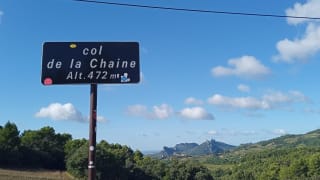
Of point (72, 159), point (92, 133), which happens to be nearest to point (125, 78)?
point (92, 133)

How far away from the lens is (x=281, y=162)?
149250mm

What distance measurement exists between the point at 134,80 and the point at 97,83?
2.09 ft

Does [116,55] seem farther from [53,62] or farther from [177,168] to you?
[177,168]

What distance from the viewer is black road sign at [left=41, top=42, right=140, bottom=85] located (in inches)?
328

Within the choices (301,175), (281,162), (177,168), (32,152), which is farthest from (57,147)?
(281,162)

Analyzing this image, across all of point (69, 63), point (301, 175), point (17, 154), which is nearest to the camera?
point (69, 63)

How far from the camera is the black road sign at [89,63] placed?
27.3ft

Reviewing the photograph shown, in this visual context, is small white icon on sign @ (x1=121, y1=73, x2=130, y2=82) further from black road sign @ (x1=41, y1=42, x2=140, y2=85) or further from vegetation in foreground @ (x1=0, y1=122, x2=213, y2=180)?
vegetation in foreground @ (x1=0, y1=122, x2=213, y2=180)

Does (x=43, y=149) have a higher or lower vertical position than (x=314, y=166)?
higher

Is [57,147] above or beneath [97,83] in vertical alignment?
above

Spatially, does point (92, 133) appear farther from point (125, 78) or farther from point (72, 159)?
point (72, 159)

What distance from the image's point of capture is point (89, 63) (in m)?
8.31

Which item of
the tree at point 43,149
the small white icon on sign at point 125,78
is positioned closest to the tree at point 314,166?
the tree at point 43,149

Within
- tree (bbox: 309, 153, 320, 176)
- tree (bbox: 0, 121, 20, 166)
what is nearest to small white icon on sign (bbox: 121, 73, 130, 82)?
tree (bbox: 0, 121, 20, 166)
